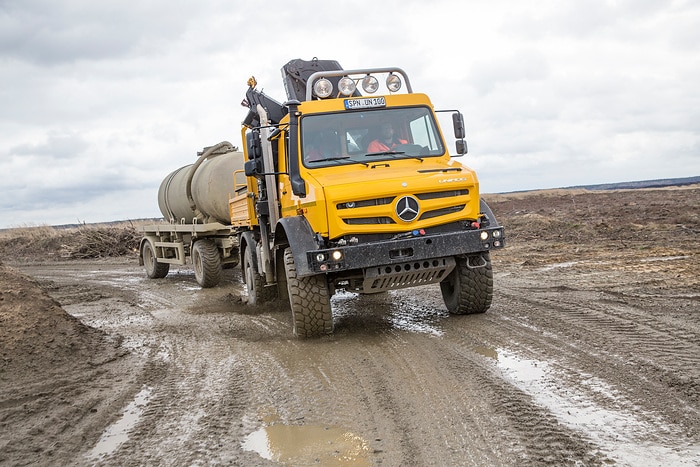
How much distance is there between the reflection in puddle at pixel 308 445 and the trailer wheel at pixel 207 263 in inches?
357

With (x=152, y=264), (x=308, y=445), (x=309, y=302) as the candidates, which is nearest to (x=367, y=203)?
(x=309, y=302)

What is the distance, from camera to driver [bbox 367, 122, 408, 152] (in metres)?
7.75

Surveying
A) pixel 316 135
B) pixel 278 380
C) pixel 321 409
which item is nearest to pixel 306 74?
pixel 316 135

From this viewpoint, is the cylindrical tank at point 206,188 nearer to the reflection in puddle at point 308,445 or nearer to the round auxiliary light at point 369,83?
the round auxiliary light at point 369,83

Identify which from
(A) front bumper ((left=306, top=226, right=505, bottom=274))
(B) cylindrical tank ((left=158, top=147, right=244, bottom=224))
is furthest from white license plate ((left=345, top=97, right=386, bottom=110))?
(B) cylindrical tank ((left=158, top=147, right=244, bottom=224))

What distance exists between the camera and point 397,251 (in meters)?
6.74

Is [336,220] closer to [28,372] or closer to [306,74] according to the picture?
[28,372]

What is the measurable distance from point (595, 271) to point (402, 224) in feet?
19.0

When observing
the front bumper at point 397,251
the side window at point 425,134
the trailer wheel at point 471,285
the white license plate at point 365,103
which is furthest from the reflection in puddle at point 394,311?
the white license plate at point 365,103

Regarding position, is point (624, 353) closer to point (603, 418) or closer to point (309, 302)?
point (603, 418)

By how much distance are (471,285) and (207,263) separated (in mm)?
7176

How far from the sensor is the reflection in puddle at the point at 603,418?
3613 mm

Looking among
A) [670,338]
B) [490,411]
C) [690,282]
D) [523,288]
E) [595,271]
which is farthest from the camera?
[595,271]

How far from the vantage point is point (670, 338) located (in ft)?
20.1
